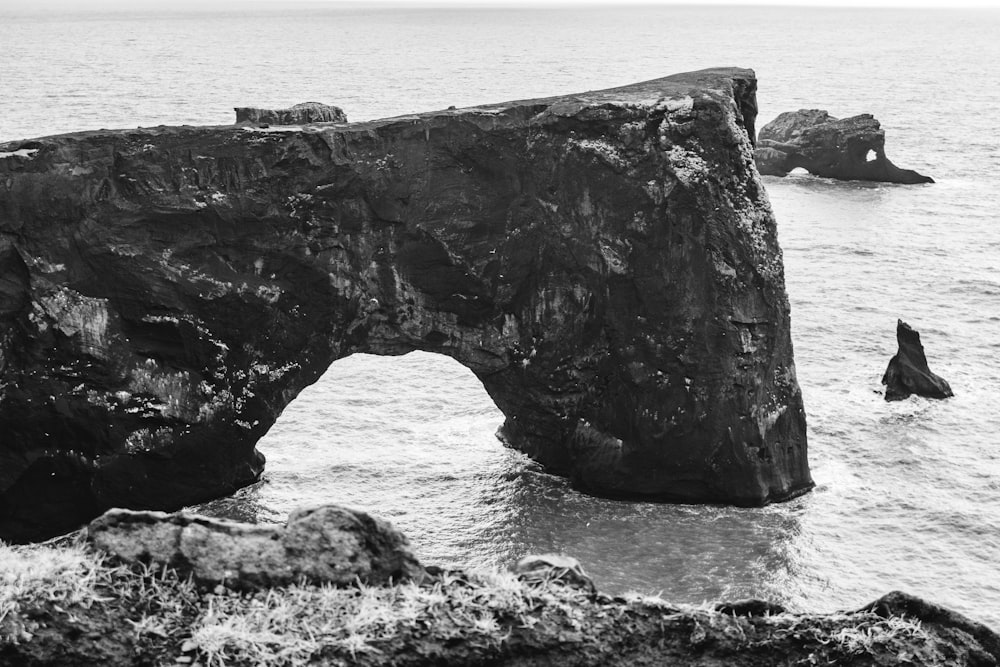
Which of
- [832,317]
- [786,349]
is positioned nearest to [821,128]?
[832,317]

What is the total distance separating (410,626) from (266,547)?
1.75 metres

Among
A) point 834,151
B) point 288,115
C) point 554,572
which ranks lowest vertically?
point 554,572

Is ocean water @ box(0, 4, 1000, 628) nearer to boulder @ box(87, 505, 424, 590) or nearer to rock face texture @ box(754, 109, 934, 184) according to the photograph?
rock face texture @ box(754, 109, 934, 184)

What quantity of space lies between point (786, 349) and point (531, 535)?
27.3 feet

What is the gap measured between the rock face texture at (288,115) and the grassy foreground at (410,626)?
877 inches

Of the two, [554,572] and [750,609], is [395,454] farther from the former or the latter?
[750,609]

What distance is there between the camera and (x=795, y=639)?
1242cm

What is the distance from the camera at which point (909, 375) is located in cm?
4222

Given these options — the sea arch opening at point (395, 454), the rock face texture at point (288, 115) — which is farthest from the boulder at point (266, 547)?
the rock face texture at point (288, 115)

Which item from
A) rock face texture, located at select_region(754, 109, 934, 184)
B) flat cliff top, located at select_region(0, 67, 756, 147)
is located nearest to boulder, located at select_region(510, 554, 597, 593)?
flat cliff top, located at select_region(0, 67, 756, 147)

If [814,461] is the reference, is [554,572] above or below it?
above

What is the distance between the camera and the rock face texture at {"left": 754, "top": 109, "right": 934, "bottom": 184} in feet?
277

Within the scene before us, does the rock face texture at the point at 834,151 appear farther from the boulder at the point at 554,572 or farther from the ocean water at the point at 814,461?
the boulder at the point at 554,572

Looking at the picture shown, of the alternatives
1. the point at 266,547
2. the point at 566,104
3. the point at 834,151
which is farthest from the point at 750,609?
the point at 834,151
